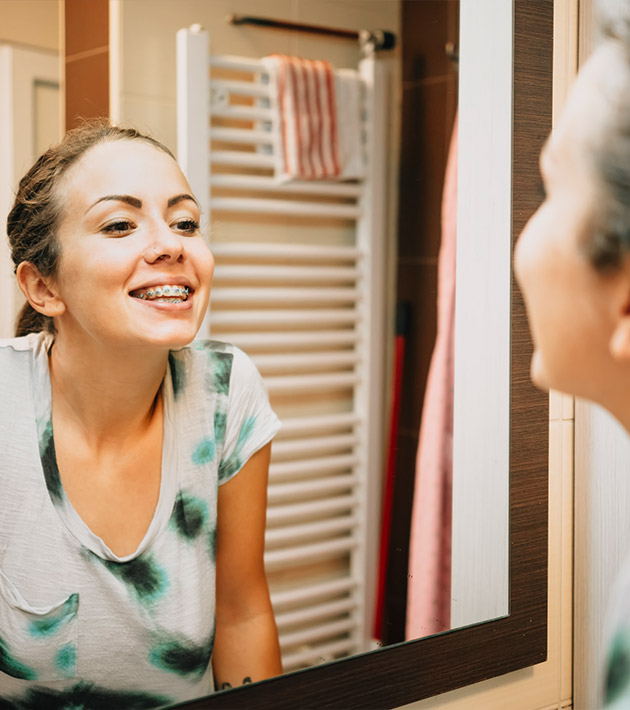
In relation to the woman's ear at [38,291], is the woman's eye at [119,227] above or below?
above

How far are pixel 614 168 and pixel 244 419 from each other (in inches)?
21.1

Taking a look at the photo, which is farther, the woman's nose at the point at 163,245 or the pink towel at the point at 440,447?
the pink towel at the point at 440,447

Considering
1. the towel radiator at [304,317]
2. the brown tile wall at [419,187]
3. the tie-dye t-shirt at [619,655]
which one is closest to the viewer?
the tie-dye t-shirt at [619,655]

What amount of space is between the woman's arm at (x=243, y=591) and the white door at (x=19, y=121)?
0.33m

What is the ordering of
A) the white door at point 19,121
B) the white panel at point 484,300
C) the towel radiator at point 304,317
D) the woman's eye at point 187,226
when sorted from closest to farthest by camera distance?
the white door at point 19,121 → the woman's eye at point 187,226 → the towel radiator at point 304,317 → the white panel at point 484,300

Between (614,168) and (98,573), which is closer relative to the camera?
(614,168)

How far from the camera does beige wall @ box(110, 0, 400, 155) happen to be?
85 centimetres

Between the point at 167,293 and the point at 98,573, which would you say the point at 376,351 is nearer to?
the point at 167,293

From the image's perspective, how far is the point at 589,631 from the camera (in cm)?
120

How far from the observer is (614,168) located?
0.58m

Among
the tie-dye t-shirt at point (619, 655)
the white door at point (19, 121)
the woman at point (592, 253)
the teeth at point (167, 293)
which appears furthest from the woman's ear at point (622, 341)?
the white door at point (19, 121)

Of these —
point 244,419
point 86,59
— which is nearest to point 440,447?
point 244,419

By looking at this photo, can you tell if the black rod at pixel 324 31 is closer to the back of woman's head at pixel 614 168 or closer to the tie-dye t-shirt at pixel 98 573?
the tie-dye t-shirt at pixel 98 573

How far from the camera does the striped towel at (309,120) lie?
114 cm
